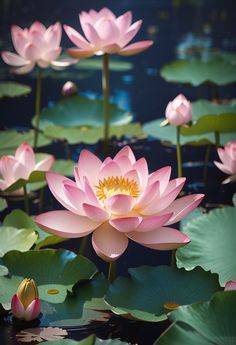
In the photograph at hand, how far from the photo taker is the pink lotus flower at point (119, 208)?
1.22m

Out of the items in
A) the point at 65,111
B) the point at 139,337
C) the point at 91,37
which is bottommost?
the point at 139,337

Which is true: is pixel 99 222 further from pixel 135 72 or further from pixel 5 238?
pixel 135 72

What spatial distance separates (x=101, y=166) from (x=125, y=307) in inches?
12.9

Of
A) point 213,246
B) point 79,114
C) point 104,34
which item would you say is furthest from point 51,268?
point 79,114

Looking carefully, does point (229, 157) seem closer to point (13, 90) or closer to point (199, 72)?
point (199, 72)

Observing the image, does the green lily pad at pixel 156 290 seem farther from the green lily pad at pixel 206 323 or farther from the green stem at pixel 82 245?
the green stem at pixel 82 245

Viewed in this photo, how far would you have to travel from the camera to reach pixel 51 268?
1.39 meters

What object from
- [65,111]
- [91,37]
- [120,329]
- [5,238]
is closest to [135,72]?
[65,111]

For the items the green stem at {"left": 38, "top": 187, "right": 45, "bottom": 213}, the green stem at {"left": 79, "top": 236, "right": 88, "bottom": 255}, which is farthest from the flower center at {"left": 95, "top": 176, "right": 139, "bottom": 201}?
the green stem at {"left": 38, "top": 187, "right": 45, "bottom": 213}

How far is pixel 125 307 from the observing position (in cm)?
120

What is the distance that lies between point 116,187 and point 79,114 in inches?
62.3

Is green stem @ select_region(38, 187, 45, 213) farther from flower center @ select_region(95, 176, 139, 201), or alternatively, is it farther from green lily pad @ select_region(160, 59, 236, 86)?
green lily pad @ select_region(160, 59, 236, 86)

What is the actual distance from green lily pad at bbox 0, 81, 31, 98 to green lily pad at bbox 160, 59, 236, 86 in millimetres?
774

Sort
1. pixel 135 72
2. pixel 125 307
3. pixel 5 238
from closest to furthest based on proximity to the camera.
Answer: pixel 125 307 < pixel 5 238 < pixel 135 72
